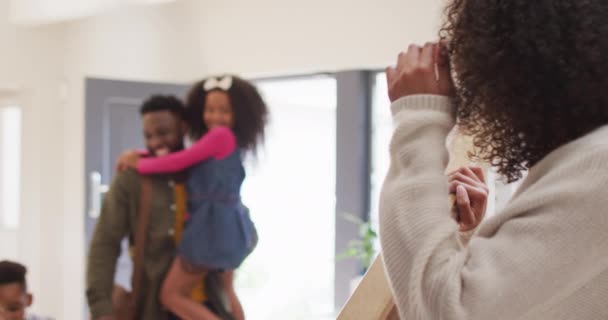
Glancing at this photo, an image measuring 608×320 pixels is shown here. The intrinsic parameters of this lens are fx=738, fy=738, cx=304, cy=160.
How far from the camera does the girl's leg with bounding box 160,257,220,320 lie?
2.33 metres

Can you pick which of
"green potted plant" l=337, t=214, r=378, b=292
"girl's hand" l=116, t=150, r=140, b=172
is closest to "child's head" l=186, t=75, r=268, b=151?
"girl's hand" l=116, t=150, r=140, b=172

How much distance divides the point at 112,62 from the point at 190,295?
3451 millimetres

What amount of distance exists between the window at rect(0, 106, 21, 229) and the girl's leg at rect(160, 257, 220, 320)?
3.89m

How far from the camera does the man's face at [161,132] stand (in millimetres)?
2609

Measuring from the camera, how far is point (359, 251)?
14.9 feet

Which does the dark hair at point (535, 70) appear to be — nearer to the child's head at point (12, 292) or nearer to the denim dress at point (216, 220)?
the denim dress at point (216, 220)

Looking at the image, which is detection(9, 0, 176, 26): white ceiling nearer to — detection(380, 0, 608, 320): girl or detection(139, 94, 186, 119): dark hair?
detection(139, 94, 186, 119): dark hair

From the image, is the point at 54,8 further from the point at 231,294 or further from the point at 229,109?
the point at 231,294

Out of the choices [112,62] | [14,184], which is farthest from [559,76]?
[14,184]

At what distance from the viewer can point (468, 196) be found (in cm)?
97

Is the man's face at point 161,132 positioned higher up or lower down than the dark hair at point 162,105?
lower down

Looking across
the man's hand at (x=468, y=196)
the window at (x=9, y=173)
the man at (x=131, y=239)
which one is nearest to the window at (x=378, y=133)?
the man at (x=131, y=239)

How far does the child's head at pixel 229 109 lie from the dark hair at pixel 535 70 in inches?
77.7

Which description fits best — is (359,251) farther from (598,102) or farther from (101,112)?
(598,102)
